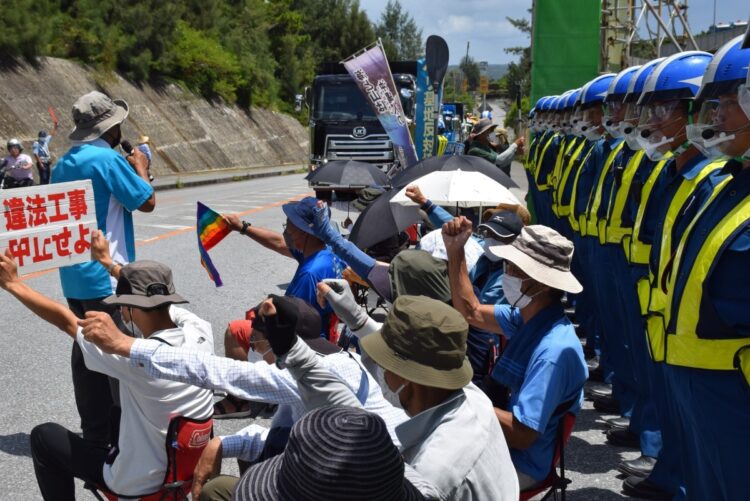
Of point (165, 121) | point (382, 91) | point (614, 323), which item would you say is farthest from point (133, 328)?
point (165, 121)

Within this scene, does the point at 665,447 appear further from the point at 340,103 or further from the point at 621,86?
the point at 340,103

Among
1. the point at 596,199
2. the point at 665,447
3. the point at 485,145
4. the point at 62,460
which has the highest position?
the point at 485,145

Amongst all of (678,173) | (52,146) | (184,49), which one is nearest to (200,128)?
(184,49)

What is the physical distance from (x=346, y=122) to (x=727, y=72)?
17.1m

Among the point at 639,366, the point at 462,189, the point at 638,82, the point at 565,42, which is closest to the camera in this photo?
the point at 639,366

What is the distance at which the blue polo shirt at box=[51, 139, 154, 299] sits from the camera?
4.84 meters

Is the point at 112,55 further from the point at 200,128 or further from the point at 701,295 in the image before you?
the point at 701,295

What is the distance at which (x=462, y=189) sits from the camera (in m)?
5.89

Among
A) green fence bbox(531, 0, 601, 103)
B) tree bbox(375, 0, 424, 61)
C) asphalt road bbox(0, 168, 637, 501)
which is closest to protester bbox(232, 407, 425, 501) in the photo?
asphalt road bbox(0, 168, 637, 501)

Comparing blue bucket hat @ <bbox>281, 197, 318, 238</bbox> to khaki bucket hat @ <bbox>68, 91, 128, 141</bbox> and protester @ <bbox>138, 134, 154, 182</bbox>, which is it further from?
khaki bucket hat @ <bbox>68, 91, 128, 141</bbox>

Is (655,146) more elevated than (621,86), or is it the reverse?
(621,86)

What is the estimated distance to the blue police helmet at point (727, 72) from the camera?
358 centimetres

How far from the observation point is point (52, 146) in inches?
1103

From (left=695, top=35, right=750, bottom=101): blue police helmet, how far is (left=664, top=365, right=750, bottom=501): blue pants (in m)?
1.15
